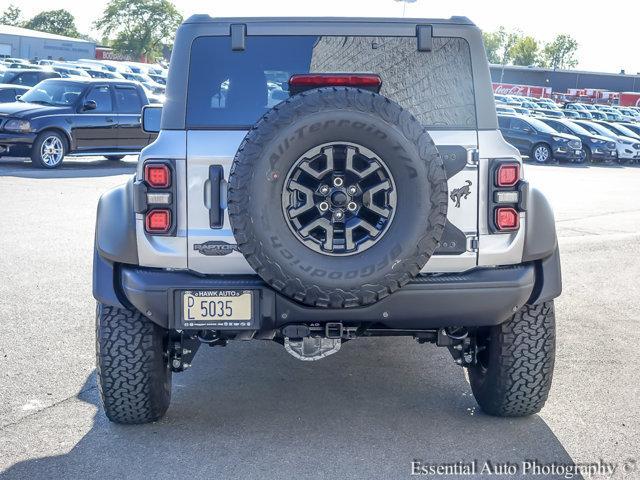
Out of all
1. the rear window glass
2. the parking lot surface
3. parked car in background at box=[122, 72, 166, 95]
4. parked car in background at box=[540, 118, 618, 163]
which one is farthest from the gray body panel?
parked car in background at box=[122, 72, 166, 95]

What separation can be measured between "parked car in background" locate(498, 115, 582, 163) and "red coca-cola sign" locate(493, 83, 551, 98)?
54483mm

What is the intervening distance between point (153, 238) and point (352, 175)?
988 millimetres

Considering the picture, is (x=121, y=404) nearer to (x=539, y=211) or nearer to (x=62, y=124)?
(x=539, y=211)

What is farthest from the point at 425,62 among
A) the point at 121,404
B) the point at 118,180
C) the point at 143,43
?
the point at 143,43

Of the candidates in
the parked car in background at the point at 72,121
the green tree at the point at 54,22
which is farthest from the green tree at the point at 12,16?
the parked car in background at the point at 72,121

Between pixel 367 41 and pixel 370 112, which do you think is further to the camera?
pixel 367 41

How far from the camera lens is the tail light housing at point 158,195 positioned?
4117 mm

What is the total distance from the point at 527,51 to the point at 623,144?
10949cm

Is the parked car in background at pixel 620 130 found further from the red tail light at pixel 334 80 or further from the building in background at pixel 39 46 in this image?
the building in background at pixel 39 46

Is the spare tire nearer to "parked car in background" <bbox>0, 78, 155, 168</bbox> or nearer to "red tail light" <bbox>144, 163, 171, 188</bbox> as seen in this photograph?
"red tail light" <bbox>144, 163, 171, 188</bbox>

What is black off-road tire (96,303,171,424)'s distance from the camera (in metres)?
4.35

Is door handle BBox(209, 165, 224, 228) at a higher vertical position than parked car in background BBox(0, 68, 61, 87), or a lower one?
lower

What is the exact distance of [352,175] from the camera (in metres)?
3.86

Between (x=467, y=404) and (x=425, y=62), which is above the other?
(x=425, y=62)
